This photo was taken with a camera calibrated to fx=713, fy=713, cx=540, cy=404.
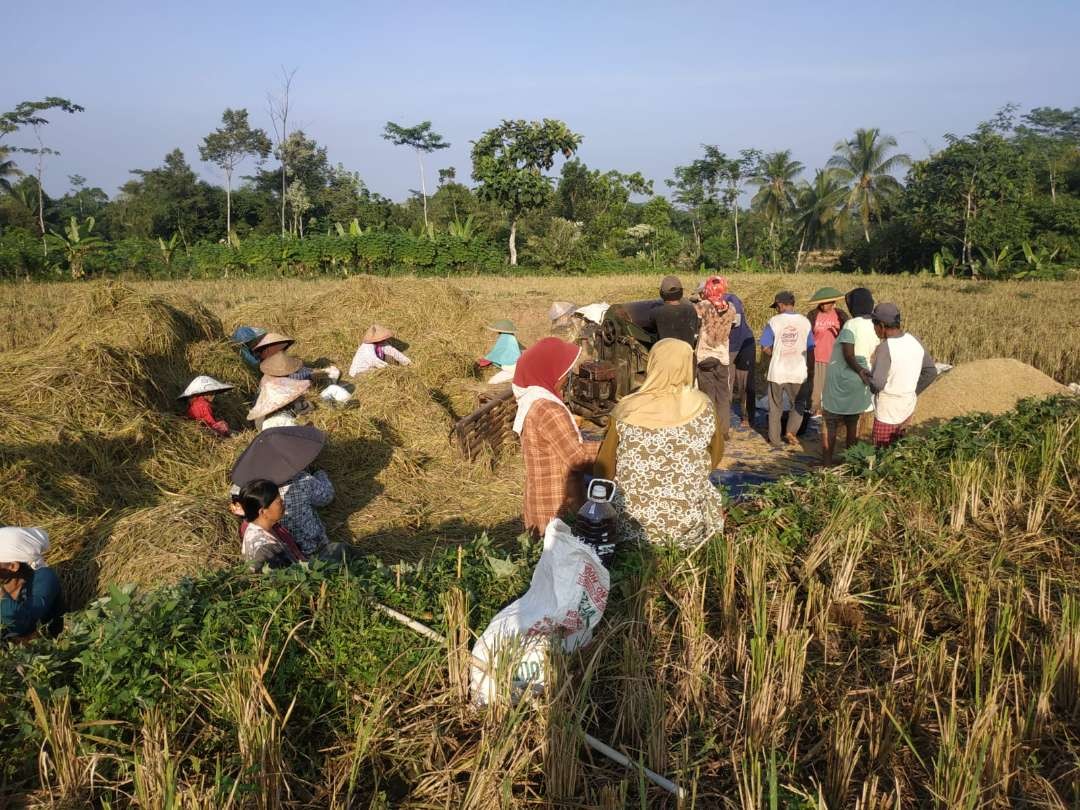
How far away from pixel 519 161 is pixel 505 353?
74.3 ft

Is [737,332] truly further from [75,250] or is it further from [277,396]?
[75,250]

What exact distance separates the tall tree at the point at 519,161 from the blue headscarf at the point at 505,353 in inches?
757

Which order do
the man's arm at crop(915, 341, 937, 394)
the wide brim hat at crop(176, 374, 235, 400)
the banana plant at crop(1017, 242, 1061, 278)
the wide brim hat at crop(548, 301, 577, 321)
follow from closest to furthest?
the man's arm at crop(915, 341, 937, 394), the wide brim hat at crop(176, 374, 235, 400), the wide brim hat at crop(548, 301, 577, 321), the banana plant at crop(1017, 242, 1061, 278)

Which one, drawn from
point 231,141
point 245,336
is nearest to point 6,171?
point 231,141

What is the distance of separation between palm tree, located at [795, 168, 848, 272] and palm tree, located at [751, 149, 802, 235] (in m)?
1.86

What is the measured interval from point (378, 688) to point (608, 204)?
37089mm

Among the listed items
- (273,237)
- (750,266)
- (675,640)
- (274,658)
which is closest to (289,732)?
(274,658)

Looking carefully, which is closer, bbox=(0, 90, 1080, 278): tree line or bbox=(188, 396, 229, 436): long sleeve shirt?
bbox=(188, 396, 229, 436): long sleeve shirt

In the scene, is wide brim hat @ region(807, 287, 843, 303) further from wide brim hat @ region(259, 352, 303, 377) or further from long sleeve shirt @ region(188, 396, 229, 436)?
long sleeve shirt @ region(188, 396, 229, 436)

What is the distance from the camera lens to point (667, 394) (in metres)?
2.96

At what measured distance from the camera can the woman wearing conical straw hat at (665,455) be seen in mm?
2938

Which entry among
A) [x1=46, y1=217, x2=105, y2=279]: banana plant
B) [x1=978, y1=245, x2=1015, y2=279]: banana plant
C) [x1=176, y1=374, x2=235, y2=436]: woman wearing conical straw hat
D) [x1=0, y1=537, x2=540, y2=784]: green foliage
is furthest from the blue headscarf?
[x1=978, y1=245, x2=1015, y2=279]: banana plant

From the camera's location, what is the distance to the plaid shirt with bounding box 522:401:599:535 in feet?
11.1

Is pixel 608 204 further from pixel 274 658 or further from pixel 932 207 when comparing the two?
pixel 274 658
